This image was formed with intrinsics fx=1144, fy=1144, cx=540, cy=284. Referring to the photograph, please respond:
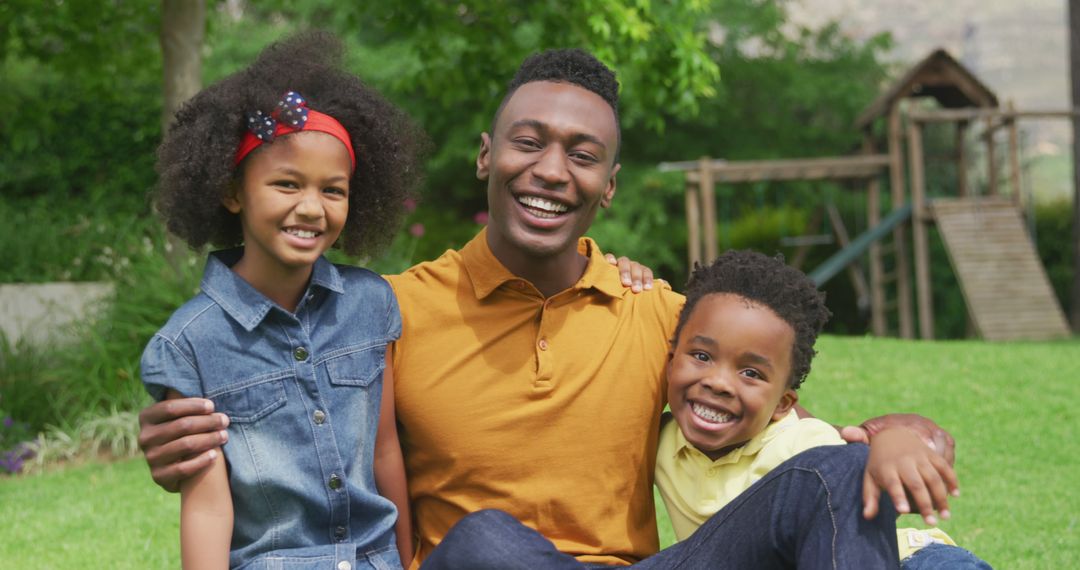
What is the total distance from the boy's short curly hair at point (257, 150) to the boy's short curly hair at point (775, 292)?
0.81 meters

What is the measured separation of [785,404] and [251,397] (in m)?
1.28

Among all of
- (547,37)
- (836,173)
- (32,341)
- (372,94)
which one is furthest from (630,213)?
(372,94)

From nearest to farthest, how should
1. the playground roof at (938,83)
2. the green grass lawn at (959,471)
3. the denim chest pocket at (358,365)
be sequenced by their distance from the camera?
the denim chest pocket at (358,365) < the green grass lawn at (959,471) < the playground roof at (938,83)

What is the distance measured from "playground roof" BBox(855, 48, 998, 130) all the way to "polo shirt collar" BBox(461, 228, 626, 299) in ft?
41.1

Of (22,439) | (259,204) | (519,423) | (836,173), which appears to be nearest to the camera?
(259,204)

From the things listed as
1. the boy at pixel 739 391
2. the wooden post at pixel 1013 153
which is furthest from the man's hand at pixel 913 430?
the wooden post at pixel 1013 153

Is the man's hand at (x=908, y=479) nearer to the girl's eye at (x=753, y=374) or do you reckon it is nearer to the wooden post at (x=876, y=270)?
the girl's eye at (x=753, y=374)

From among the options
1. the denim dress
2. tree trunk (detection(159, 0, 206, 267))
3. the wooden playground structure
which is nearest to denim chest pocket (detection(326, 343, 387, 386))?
the denim dress

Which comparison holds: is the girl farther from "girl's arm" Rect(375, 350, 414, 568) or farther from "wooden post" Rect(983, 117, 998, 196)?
"wooden post" Rect(983, 117, 998, 196)

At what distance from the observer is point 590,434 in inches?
108

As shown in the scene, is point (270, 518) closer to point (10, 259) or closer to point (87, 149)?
point (10, 259)

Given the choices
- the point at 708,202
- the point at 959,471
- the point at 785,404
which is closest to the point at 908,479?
the point at 785,404

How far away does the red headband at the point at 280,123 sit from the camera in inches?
98.8

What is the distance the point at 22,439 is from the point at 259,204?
212 inches
